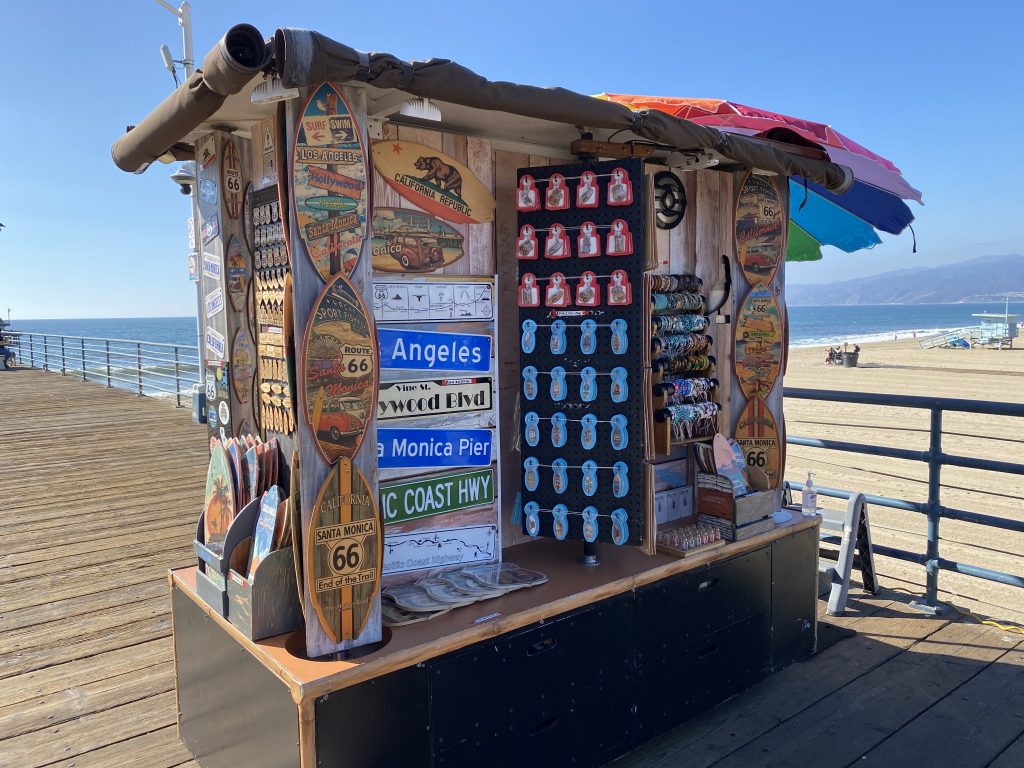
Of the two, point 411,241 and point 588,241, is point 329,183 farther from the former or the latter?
point 588,241

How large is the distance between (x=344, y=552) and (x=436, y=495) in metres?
0.67

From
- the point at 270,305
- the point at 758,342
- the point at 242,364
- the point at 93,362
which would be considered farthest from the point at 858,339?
the point at 270,305

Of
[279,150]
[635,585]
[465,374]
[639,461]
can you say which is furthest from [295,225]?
[635,585]

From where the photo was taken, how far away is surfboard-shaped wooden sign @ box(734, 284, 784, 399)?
3.66 m

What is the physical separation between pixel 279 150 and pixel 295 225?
224 mm

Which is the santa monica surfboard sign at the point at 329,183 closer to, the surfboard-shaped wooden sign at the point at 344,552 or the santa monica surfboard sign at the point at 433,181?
the santa monica surfboard sign at the point at 433,181

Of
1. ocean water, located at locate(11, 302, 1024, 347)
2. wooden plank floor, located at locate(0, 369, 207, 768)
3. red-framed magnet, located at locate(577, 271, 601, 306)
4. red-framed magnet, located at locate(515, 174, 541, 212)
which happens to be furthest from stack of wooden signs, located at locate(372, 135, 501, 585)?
ocean water, located at locate(11, 302, 1024, 347)

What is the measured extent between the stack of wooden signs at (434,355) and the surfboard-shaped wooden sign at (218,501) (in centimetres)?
52

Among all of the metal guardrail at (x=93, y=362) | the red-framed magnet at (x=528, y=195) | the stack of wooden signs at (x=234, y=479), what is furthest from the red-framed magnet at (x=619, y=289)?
the metal guardrail at (x=93, y=362)

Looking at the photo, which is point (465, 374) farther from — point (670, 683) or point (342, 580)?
point (670, 683)

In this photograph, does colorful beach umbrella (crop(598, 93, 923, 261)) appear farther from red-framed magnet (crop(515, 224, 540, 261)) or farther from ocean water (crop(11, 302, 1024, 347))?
ocean water (crop(11, 302, 1024, 347))

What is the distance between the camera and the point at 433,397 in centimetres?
278

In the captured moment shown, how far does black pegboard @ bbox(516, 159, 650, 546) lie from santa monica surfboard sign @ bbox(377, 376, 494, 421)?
22 cm

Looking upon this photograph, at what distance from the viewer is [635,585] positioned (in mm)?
2793
